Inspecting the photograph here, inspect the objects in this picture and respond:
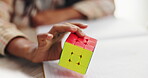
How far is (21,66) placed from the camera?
60 cm

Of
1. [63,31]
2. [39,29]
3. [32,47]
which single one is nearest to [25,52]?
[32,47]

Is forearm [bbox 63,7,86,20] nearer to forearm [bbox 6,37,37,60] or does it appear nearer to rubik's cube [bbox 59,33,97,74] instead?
forearm [bbox 6,37,37,60]

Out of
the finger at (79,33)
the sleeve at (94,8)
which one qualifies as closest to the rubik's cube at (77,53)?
the finger at (79,33)

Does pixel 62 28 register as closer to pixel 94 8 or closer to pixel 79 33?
pixel 79 33

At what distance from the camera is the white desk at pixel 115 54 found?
529mm

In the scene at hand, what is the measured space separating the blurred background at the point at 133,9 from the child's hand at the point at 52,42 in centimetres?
74

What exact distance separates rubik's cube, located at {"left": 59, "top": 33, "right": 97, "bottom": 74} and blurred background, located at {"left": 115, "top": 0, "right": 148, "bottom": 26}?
0.78m

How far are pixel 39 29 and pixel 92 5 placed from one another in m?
0.23

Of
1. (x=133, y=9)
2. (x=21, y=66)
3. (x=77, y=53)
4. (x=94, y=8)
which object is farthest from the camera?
(x=133, y=9)

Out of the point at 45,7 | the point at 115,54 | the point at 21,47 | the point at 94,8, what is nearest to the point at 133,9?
the point at 94,8

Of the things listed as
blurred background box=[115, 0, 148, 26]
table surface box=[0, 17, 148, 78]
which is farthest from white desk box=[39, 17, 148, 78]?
blurred background box=[115, 0, 148, 26]

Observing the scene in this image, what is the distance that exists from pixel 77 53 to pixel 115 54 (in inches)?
6.5

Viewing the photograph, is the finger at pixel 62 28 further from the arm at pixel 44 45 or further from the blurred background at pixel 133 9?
the blurred background at pixel 133 9

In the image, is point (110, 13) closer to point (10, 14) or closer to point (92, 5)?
point (92, 5)
